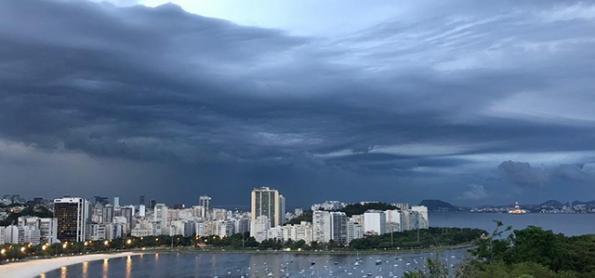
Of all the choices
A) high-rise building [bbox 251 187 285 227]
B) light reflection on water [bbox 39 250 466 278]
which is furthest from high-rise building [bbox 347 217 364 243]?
high-rise building [bbox 251 187 285 227]

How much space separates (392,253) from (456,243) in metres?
5.07

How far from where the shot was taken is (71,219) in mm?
33312

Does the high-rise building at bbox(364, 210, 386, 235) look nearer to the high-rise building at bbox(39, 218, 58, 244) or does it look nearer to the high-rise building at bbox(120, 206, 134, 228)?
the high-rise building at bbox(120, 206, 134, 228)

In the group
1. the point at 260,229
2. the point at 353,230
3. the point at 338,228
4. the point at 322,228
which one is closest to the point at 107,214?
the point at 260,229

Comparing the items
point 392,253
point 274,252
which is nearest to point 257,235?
point 274,252

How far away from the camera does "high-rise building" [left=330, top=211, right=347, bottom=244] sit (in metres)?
32.8

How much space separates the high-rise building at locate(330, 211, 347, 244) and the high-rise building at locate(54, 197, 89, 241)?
47.5 ft

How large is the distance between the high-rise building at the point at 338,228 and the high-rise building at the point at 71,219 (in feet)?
47.5

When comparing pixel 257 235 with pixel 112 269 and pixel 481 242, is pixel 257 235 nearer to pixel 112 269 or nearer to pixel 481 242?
pixel 112 269

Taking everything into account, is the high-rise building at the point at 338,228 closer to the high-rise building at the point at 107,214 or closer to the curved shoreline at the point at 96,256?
the curved shoreline at the point at 96,256

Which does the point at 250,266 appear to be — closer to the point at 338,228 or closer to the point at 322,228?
the point at 322,228

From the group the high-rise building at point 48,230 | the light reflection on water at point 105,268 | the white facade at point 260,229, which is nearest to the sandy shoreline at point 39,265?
the light reflection on water at point 105,268

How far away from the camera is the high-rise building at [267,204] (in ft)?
134

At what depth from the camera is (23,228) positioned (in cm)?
2975
